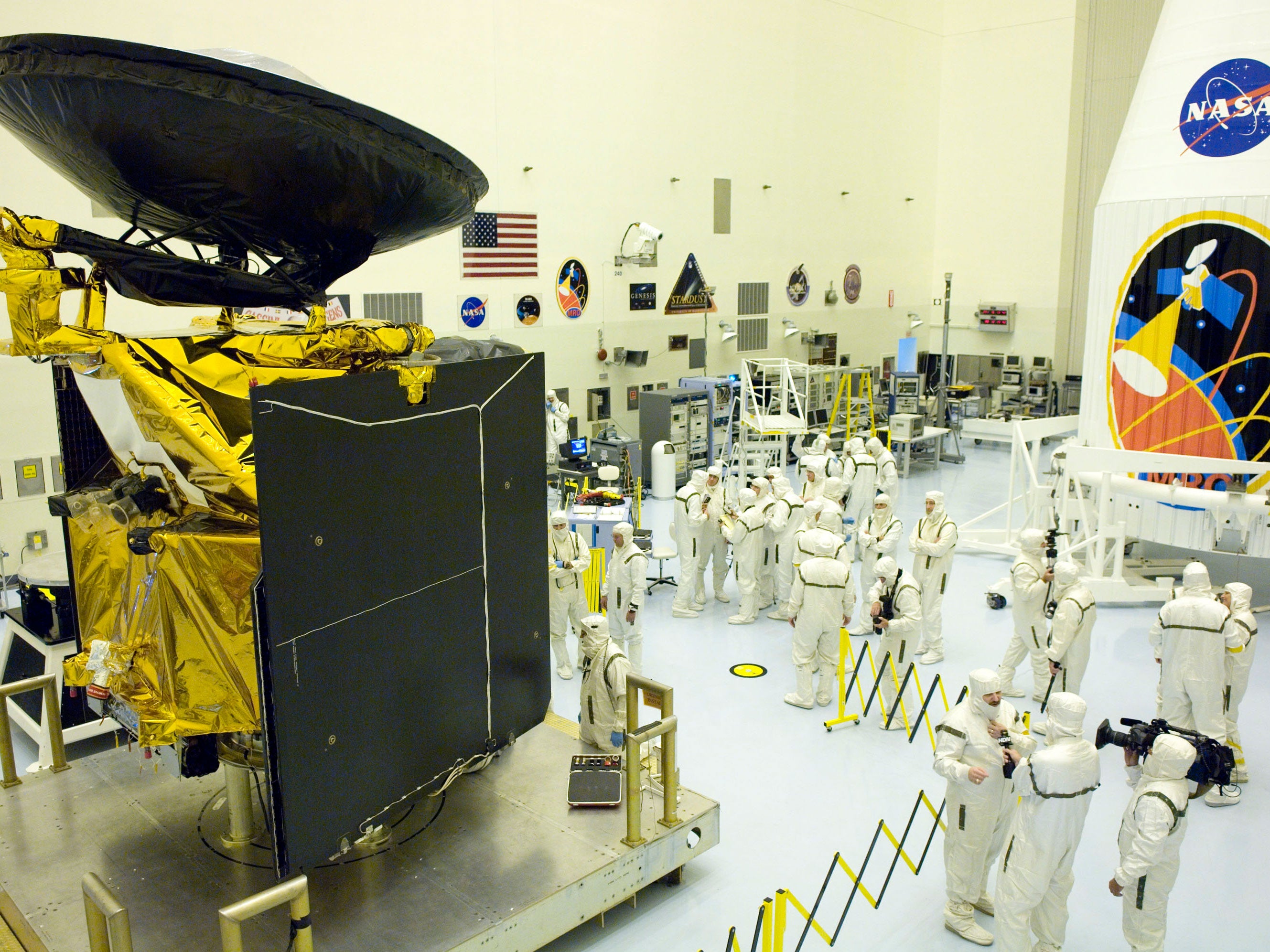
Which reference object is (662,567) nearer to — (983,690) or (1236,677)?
(1236,677)

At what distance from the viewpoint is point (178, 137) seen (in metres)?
3.71

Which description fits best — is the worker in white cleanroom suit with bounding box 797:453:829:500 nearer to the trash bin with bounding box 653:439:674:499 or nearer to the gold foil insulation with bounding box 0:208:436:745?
the trash bin with bounding box 653:439:674:499

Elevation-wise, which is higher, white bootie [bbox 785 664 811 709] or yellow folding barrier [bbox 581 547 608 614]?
yellow folding barrier [bbox 581 547 608 614]

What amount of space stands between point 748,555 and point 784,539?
496mm

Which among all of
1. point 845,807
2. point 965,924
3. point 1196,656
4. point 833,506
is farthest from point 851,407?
point 965,924

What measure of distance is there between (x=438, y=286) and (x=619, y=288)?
372 cm

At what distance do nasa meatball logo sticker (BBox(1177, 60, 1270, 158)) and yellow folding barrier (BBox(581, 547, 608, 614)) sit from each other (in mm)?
7513

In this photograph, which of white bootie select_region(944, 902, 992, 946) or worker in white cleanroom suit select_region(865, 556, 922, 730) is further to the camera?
worker in white cleanroom suit select_region(865, 556, 922, 730)

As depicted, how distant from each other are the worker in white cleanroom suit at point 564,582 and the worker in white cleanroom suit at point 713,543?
194 cm

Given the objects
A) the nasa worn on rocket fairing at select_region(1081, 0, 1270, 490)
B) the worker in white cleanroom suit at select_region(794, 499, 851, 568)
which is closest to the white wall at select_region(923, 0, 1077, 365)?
the nasa worn on rocket fairing at select_region(1081, 0, 1270, 490)

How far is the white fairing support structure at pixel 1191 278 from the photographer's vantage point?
9.70 metres

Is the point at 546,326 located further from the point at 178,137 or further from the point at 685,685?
the point at 178,137

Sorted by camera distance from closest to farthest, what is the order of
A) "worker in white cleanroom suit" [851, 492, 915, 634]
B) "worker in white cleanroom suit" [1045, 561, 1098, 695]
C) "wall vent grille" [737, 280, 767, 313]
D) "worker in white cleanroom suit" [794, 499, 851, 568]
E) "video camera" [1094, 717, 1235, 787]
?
"video camera" [1094, 717, 1235, 787]
"worker in white cleanroom suit" [1045, 561, 1098, 695]
"worker in white cleanroom suit" [794, 499, 851, 568]
"worker in white cleanroom suit" [851, 492, 915, 634]
"wall vent grille" [737, 280, 767, 313]

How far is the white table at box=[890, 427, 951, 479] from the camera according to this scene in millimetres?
17641
